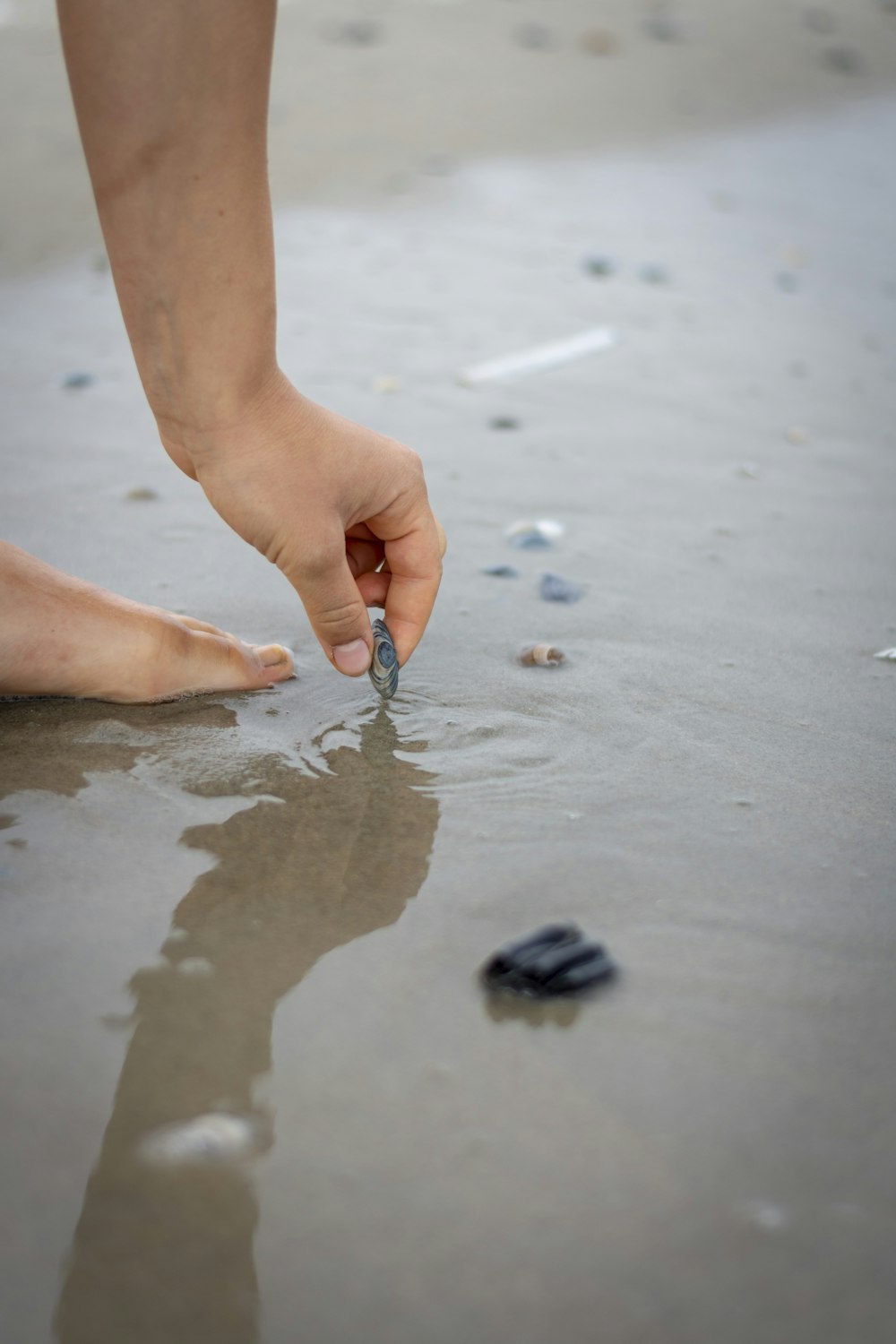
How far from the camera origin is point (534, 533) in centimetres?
282

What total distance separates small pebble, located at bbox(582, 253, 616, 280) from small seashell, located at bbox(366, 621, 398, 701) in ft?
12.1

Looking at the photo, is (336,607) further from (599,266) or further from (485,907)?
(599,266)

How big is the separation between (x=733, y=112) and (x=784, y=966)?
29.0 feet

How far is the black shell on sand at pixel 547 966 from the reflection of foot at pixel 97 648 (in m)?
0.89

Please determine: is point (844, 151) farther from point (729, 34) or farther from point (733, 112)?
point (729, 34)

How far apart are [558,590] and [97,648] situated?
3.31 feet

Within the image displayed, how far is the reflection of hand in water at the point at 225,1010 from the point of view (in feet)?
3.34

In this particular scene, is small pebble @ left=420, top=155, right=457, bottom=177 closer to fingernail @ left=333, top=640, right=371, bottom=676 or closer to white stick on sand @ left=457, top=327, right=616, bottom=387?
white stick on sand @ left=457, top=327, right=616, bottom=387

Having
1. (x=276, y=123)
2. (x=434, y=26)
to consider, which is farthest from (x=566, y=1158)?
(x=434, y=26)

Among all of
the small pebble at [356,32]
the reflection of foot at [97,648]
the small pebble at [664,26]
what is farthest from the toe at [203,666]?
the small pebble at [664,26]

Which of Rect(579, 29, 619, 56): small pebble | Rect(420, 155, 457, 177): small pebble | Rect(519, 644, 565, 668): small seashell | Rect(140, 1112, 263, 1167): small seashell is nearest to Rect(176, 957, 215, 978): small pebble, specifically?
Rect(140, 1112, 263, 1167): small seashell

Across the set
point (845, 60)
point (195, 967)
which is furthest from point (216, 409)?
point (845, 60)

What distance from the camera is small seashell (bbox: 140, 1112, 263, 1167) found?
3.71 feet

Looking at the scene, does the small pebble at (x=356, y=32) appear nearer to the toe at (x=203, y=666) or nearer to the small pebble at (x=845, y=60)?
the small pebble at (x=845, y=60)
